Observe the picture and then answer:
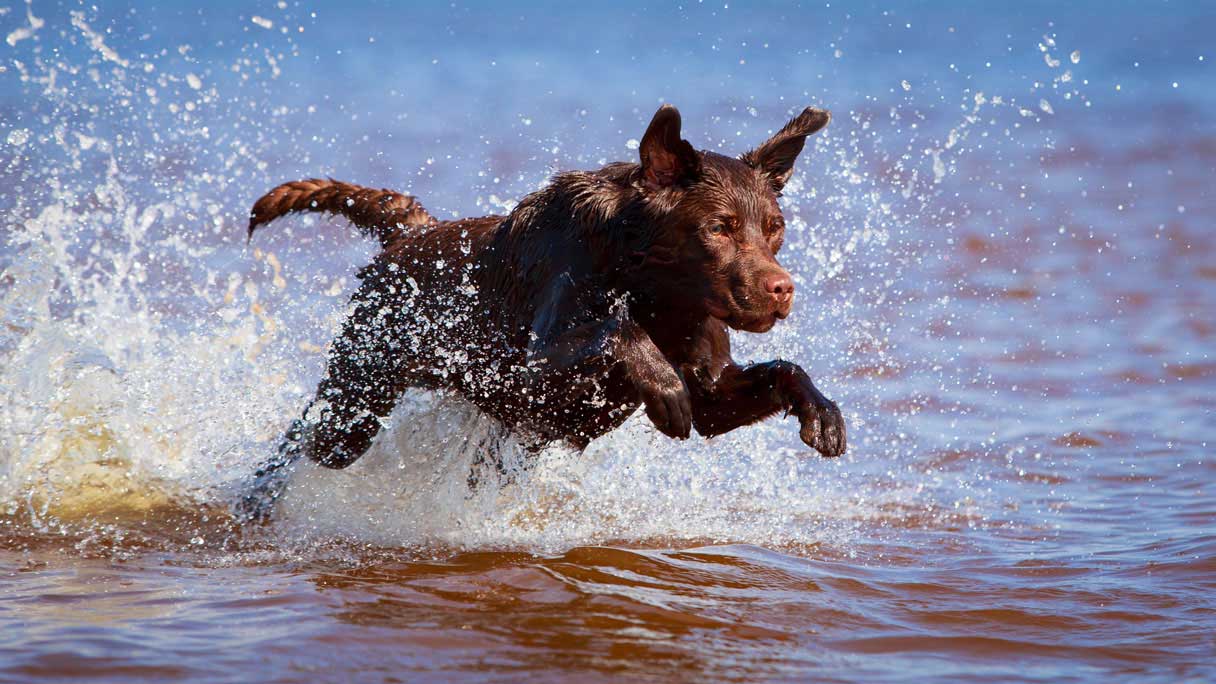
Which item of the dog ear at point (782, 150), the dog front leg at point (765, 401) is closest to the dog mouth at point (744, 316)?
the dog front leg at point (765, 401)

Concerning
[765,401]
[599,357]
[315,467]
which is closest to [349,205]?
[315,467]

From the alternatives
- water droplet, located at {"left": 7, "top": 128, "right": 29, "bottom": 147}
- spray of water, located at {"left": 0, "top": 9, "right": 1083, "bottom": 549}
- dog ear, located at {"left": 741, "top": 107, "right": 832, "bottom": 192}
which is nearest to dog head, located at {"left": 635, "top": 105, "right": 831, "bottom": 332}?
dog ear, located at {"left": 741, "top": 107, "right": 832, "bottom": 192}

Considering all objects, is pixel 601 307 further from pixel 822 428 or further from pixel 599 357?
pixel 822 428

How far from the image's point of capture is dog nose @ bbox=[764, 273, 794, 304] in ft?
13.7

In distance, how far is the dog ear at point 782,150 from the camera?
469cm

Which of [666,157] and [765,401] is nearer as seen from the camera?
[666,157]

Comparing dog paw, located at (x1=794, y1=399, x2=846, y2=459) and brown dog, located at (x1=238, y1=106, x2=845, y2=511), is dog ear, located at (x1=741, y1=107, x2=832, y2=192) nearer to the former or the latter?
brown dog, located at (x1=238, y1=106, x2=845, y2=511)

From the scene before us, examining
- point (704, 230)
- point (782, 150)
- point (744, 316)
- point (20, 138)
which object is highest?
point (20, 138)

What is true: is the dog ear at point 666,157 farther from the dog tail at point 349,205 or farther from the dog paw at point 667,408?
the dog tail at point 349,205

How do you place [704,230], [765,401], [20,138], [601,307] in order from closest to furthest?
1. [704,230]
2. [601,307]
3. [765,401]
4. [20,138]

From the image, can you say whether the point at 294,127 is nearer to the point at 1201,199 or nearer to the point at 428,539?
the point at 1201,199

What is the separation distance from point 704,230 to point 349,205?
2.01m

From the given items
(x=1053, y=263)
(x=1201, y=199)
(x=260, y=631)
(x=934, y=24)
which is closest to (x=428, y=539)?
(x=260, y=631)

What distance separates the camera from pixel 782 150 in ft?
15.5
